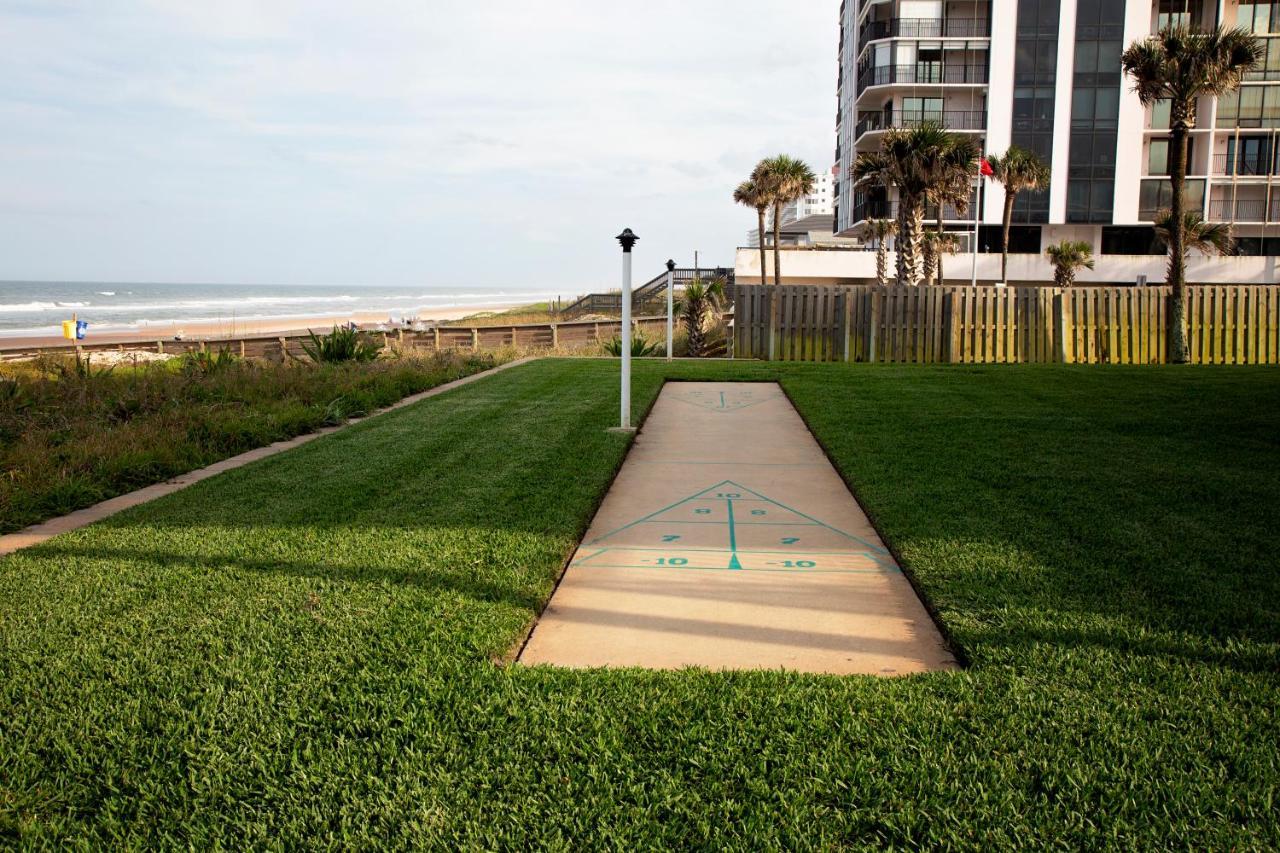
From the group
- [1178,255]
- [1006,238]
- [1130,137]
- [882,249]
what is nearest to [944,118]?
[1130,137]

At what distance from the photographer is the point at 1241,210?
49188 millimetres

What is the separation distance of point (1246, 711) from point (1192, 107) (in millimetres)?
21656

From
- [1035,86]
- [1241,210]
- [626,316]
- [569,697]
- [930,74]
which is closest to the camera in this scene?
[569,697]

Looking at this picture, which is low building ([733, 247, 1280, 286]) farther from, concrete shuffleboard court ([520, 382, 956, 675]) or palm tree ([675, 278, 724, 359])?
concrete shuffleboard court ([520, 382, 956, 675])

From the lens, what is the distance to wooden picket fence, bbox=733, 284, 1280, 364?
19125mm

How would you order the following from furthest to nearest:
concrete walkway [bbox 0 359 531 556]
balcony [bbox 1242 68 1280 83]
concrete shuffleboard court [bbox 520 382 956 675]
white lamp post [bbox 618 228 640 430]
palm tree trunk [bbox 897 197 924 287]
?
balcony [bbox 1242 68 1280 83], palm tree trunk [bbox 897 197 924 287], white lamp post [bbox 618 228 640 430], concrete walkway [bbox 0 359 531 556], concrete shuffleboard court [bbox 520 382 956 675]

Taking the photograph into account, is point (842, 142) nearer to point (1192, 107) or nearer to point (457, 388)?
point (1192, 107)

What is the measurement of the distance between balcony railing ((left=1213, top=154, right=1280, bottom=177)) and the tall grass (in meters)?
Result: 49.2

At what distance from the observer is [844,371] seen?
16.5m

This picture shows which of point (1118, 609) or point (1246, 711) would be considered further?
point (1118, 609)

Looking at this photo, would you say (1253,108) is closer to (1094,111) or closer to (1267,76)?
(1267,76)

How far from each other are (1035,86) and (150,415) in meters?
49.8

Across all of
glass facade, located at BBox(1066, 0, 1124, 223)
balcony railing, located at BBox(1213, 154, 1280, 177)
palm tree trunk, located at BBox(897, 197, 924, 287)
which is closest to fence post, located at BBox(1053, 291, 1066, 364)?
palm tree trunk, located at BBox(897, 197, 924, 287)

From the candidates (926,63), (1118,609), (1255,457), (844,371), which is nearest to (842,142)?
(926,63)
